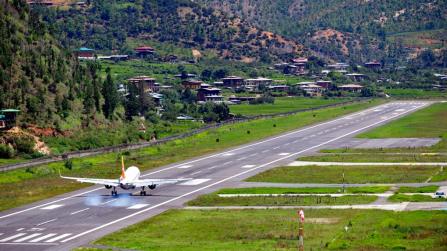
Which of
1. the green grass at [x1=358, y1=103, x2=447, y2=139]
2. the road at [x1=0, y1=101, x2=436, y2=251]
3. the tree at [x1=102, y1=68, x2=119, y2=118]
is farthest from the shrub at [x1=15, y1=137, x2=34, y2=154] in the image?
the green grass at [x1=358, y1=103, x2=447, y2=139]

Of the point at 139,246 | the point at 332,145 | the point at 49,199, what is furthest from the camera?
the point at 332,145

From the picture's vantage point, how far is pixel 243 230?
80625 millimetres

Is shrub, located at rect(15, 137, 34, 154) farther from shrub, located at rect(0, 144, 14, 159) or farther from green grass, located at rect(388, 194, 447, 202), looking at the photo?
green grass, located at rect(388, 194, 447, 202)

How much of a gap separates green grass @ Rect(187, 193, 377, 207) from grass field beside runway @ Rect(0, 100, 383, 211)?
19.7 m

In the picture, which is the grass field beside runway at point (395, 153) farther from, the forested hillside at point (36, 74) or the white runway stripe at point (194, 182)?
the forested hillside at point (36, 74)

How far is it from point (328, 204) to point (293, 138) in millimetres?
84041

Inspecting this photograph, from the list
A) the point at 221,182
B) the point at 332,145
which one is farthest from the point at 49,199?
the point at 332,145

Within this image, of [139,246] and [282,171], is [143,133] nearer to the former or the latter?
[282,171]

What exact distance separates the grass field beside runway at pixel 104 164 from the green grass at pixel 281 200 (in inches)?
777

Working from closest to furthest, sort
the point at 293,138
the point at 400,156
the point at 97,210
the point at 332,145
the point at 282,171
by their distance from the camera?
1. the point at 97,210
2. the point at 282,171
3. the point at 400,156
4. the point at 332,145
5. the point at 293,138

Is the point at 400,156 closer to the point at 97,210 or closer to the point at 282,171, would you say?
the point at 282,171

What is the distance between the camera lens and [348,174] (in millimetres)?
119938

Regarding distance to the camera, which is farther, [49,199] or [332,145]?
[332,145]

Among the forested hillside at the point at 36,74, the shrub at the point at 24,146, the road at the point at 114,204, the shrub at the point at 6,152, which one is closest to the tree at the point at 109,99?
the forested hillside at the point at 36,74
